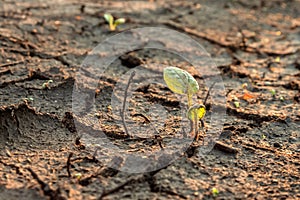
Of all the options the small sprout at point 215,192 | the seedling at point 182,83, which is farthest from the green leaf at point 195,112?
the small sprout at point 215,192

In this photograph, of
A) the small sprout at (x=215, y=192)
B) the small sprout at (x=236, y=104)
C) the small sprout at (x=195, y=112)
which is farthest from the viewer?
the small sprout at (x=236, y=104)

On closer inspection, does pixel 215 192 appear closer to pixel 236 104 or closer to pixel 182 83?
pixel 182 83

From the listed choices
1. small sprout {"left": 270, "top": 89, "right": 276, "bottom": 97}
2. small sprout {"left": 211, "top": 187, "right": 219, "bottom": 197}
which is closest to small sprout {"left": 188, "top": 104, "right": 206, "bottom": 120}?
small sprout {"left": 211, "top": 187, "right": 219, "bottom": 197}

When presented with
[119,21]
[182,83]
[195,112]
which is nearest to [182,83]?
[182,83]

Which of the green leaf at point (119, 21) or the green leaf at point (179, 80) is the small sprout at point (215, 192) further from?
the green leaf at point (119, 21)

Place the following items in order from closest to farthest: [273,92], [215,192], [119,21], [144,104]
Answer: [215,192] → [144,104] → [273,92] → [119,21]

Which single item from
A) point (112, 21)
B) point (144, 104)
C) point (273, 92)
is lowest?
point (144, 104)

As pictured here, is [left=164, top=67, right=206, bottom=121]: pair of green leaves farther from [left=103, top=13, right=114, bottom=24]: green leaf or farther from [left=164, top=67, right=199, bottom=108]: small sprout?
[left=103, top=13, right=114, bottom=24]: green leaf
